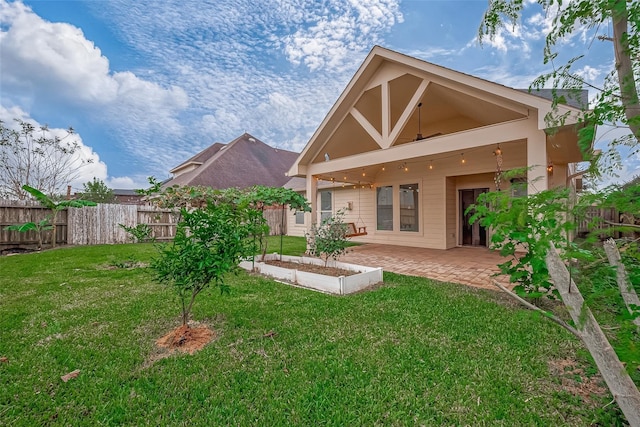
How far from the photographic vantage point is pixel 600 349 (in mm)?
1616

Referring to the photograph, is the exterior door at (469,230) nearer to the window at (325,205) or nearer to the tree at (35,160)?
the window at (325,205)

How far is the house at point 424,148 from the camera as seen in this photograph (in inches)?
223

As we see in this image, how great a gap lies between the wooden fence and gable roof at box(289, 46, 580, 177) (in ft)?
12.0

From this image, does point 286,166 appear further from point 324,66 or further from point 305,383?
point 305,383

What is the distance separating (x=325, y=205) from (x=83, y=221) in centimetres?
1080

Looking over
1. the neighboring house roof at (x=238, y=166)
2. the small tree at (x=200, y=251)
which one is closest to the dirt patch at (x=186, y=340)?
the small tree at (x=200, y=251)

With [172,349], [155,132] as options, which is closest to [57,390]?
[172,349]

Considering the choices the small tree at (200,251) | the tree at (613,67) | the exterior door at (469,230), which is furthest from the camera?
the exterior door at (469,230)

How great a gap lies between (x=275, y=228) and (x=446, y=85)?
13485 millimetres

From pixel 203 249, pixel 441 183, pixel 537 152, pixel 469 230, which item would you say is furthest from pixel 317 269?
pixel 469 230

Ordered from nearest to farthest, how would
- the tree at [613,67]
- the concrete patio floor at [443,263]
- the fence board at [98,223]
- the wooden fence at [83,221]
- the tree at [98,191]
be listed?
the tree at [613,67] < the concrete patio floor at [443,263] < the wooden fence at [83,221] < the fence board at [98,223] < the tree at [98,191]

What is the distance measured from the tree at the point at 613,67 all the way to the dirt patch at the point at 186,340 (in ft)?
12.5

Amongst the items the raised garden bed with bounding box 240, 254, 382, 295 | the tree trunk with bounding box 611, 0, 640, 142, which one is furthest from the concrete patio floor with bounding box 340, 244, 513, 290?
the tree trunk with bounding box 611, 0, 640, 142

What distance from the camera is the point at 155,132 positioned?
21016 millimetres
